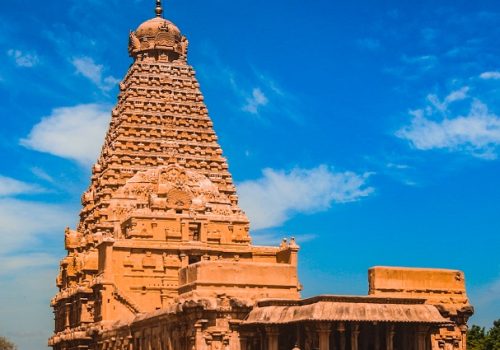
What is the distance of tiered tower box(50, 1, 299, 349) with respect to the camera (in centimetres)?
7806

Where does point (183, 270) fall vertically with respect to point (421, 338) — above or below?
above

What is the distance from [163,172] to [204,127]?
28.4 ft

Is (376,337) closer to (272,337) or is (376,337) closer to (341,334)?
(341,334)

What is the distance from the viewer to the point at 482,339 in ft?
284

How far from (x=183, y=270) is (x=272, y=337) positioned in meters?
9.03

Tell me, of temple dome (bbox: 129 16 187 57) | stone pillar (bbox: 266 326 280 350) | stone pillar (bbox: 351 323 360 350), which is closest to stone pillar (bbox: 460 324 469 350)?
stone pillar (bbox: 351 323 360 350)

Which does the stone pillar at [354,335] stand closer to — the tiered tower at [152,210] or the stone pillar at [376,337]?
the stone pillar at [376,337]

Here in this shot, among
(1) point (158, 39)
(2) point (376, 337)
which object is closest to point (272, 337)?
(2) point (376, 337)

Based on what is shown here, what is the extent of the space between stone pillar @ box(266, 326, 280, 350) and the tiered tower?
238 inches

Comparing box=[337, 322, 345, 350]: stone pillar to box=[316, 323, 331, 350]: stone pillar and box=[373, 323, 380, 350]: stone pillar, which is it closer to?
box=[316, 323, 331, 350]: stone pillar

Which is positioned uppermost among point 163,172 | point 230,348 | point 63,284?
point 163,172

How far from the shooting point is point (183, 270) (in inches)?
2601

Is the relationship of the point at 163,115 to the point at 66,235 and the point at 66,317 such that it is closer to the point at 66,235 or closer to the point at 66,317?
the point at 66,235

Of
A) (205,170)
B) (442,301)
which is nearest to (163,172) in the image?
(205,170)
